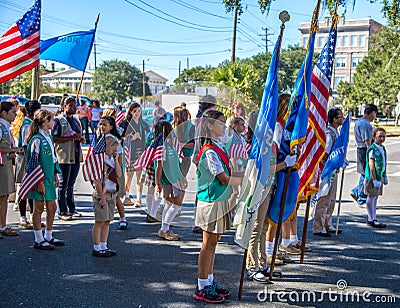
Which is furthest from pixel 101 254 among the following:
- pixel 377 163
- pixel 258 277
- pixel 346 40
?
pixel 346 40

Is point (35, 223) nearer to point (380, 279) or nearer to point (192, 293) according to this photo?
point (192, 293)

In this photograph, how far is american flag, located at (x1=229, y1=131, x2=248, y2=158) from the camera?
604 cm

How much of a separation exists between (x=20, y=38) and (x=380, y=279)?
6186 millimetres

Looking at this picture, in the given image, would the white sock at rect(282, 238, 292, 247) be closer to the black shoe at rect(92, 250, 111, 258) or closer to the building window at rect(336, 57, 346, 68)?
the black shoe at rect(92, 250, 111, 258)

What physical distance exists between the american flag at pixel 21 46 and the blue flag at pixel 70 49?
1222mm

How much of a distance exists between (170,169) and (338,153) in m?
2.60

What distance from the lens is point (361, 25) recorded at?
9094 cm

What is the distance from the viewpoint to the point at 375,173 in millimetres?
7984

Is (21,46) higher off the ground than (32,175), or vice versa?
(21,46)

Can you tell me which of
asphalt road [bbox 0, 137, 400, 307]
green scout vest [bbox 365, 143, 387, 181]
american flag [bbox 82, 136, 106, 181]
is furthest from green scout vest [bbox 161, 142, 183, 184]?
green scout vest [bbox 365, 143, 387, 181]

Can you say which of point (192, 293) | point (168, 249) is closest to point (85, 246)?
point (168, 249)

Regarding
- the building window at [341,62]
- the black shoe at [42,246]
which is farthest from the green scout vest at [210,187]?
the building window at [341,62]

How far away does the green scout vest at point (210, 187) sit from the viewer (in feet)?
14.9

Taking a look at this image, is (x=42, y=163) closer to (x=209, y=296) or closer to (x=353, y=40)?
(x=209, y=296)
